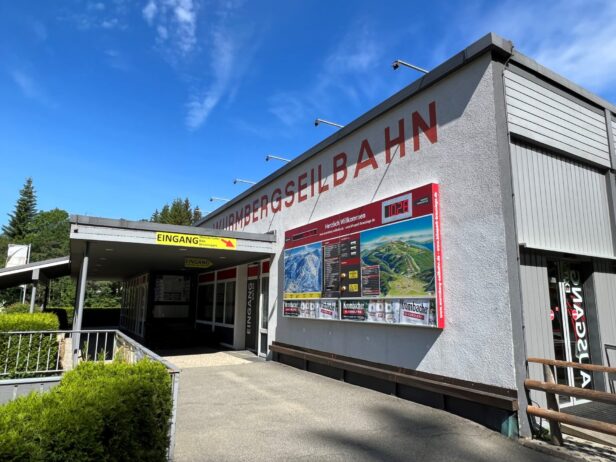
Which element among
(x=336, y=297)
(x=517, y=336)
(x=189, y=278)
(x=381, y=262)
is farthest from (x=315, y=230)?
(x=189, y=278)

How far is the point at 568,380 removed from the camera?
19.9 feet

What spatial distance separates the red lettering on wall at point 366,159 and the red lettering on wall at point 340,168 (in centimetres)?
45

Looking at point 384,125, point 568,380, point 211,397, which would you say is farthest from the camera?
point 384,125

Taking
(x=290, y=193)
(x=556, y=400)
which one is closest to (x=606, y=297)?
(x=556, y=400)

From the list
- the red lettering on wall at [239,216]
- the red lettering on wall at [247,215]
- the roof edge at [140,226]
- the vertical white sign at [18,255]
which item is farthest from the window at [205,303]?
the vertical white sign at [18,255]

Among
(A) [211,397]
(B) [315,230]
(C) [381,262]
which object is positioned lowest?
(A) [211,397]

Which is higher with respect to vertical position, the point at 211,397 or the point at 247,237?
the point at 247,237

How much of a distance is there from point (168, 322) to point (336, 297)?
10792 mm

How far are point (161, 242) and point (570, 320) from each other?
8.10 m

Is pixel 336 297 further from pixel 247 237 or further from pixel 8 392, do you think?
pixel 8 392

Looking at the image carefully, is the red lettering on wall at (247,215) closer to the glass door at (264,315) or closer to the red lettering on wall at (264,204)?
the red lettering on wall at (264,204)

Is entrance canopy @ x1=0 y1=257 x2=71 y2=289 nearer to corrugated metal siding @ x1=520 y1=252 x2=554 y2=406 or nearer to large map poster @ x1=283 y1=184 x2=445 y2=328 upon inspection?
large map poster @ x1=283 y1=184 x2=445 y2=328

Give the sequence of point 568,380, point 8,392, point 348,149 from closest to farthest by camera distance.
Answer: point 8,392, point 568,380, point 348,149

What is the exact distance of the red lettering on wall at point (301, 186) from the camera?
1057 centimetres
